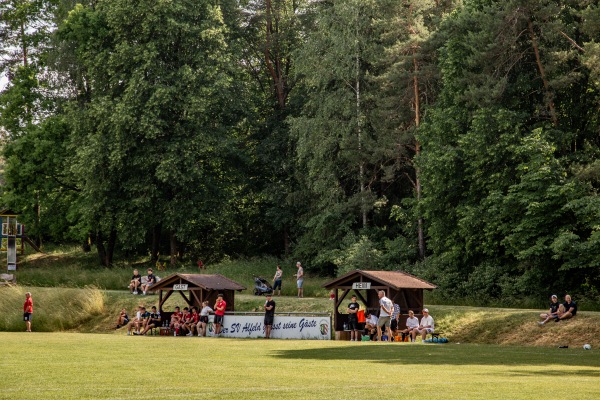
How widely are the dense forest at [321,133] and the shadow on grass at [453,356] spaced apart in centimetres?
1481

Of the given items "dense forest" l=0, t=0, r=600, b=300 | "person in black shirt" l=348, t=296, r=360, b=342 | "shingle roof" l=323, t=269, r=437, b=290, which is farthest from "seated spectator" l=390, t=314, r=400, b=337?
"dense forest" l=0, t=0, r=600, b=300

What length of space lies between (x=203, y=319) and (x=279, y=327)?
396 cm

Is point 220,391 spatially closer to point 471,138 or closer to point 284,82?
point 471,138

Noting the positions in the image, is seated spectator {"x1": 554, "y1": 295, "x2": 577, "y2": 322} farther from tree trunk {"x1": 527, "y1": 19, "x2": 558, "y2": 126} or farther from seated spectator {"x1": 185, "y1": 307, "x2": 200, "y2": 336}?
tree trunk {"x1": 527, "y1": 19, "x2": 558, "y2": 126}

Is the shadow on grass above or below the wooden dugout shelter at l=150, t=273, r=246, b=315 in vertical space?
below

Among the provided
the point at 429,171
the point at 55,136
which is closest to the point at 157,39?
the point at 55,136

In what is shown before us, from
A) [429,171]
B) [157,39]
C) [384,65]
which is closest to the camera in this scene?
[429,171]

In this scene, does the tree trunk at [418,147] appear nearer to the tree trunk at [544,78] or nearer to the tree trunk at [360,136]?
the tree trunk at [360,136]

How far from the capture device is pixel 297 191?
217 ft

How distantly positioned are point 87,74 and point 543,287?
3422cm

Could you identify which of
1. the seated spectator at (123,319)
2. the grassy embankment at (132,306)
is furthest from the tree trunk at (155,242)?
the seated spectator at (123,319)

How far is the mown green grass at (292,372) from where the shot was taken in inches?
623

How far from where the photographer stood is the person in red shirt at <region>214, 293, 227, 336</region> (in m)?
39.4

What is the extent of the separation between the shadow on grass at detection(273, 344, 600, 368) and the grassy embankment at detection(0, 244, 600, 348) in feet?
17.3
